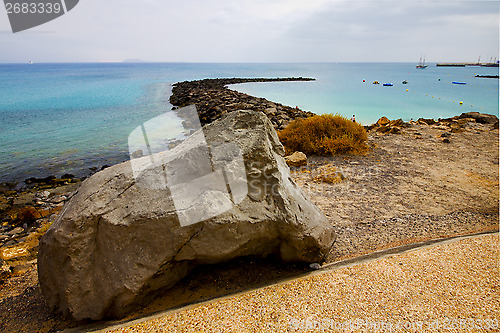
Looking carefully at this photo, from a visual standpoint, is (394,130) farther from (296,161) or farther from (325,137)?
(296,161)

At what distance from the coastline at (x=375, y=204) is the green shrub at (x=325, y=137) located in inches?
17.7

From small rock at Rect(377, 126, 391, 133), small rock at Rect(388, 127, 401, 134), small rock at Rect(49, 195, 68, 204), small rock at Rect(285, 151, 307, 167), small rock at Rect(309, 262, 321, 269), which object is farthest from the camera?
small rock at Rect(377, 126, 391, 133)

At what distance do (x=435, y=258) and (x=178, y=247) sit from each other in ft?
9.76

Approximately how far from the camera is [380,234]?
4.38 metres

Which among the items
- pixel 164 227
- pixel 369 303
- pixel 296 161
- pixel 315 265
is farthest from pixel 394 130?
pixel 164 227

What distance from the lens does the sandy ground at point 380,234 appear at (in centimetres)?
275

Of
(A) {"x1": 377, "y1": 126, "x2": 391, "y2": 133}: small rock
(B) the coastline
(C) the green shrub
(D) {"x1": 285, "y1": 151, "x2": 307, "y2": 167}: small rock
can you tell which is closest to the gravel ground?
(B) the coastline

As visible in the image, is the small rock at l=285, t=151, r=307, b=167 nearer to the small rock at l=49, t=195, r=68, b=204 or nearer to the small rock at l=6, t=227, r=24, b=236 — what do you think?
the small rock at l=49, t=195, r=68, b=204

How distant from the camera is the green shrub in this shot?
8.70 metres

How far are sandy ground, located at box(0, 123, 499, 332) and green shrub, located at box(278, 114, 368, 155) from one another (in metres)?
0.45

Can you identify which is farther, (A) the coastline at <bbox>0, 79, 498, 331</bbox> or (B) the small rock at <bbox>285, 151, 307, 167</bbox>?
(B) the small rock at <bbox>285, 151, 307, 167</bbox>

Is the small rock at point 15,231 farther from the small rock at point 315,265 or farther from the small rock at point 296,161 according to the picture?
the small rock at point 296,161

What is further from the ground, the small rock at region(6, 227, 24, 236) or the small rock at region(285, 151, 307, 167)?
the small rock at region(285, 151, 307, 167)

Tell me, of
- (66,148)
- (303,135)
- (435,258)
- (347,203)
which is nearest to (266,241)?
(435,258)
